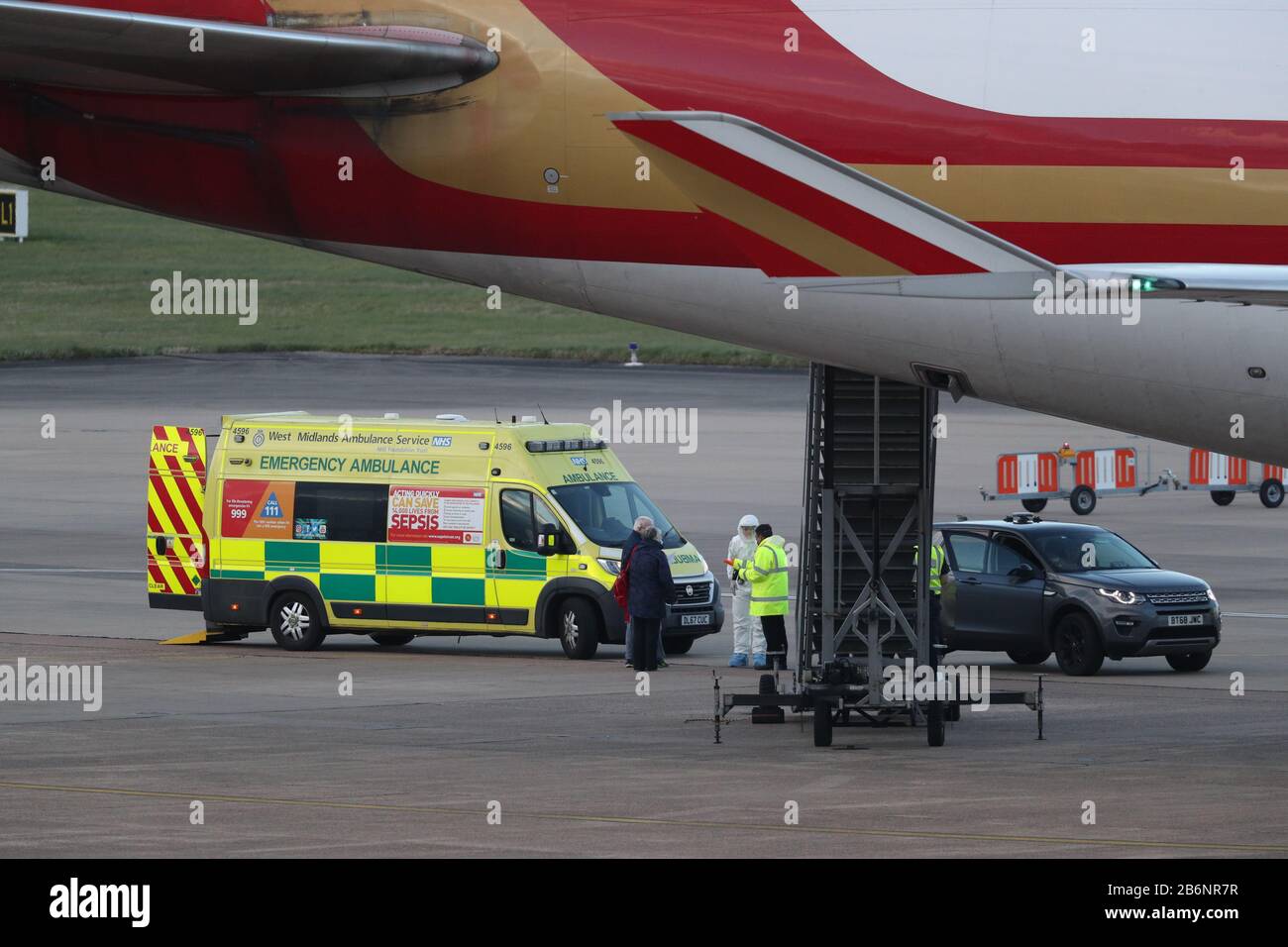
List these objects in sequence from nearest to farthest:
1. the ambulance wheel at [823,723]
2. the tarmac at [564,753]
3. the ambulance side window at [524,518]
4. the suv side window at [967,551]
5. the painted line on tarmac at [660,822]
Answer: the painted line on tarmac at [660,822], the tarmac at [564,753], the ambulance wheel at [823,723], the suv side window at [967,551], the ambulance side window at [524,518]

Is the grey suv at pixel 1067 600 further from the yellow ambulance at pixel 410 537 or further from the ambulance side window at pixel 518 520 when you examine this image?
the ambulance side window at pixel 518 520

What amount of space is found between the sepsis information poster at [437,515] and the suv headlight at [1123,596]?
27.0 ft

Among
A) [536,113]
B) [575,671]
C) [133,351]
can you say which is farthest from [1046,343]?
[133,351]

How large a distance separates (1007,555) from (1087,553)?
40.2 inches

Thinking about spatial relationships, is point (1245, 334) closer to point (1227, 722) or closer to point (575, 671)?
point (1227, 722)

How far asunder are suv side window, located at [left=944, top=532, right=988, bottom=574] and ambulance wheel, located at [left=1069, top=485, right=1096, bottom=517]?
699 inches

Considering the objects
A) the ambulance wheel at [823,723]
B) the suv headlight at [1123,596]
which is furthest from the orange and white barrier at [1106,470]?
the ambulance wheel at [823,723]

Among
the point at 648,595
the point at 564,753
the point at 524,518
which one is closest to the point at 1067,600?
the point at 648,595

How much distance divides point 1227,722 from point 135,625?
16.6m

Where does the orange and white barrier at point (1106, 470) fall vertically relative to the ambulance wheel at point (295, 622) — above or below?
above

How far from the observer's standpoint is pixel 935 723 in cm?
2119

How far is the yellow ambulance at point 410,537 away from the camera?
98.2ft

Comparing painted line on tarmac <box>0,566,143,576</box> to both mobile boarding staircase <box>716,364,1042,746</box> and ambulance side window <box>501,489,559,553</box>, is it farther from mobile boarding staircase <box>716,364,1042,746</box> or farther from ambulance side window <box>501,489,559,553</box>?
mobile boarding staircase <box>716,364,1042,746</box>

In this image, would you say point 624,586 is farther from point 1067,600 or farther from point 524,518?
point 1067,600
